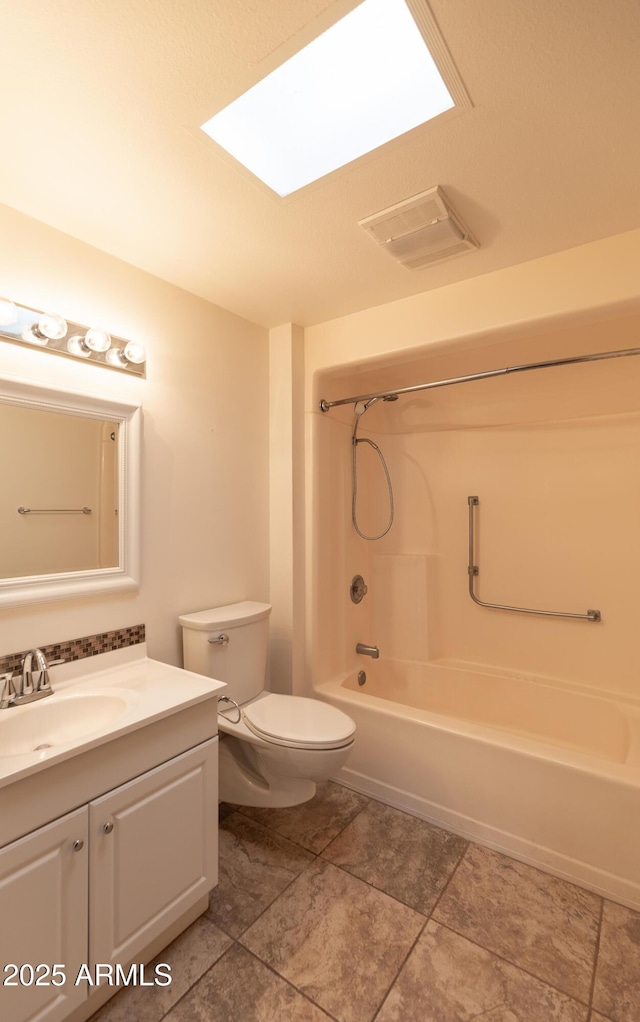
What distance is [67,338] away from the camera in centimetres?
157

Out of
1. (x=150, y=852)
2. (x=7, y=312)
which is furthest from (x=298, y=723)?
(x=7, y=312)

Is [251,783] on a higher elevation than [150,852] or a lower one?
lower

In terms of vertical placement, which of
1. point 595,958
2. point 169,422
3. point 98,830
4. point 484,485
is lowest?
point 595,958

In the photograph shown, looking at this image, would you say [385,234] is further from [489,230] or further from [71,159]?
[71,159]

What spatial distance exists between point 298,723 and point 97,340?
163cm

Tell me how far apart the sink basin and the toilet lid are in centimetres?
56

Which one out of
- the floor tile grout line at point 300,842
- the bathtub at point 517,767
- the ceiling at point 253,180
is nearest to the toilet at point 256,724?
the floor tile grout line at point 300,842

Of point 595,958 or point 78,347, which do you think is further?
point 78,347

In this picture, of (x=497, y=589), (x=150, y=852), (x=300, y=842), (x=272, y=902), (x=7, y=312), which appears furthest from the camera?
(x=497, y=589)

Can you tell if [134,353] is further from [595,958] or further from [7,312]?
[595,958]

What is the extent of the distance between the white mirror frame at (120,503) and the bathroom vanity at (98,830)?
285mm

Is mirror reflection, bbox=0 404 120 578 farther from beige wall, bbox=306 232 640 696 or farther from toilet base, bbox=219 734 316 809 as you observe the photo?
beige wall, bbox=306 232 640 696

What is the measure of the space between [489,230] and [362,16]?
0.83 metres

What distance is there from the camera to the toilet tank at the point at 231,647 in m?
1.86
